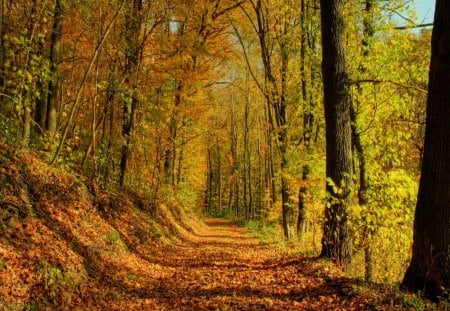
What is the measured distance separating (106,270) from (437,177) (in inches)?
245

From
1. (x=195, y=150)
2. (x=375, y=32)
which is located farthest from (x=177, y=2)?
(x=195, y=150)

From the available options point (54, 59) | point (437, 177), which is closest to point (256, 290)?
point (437, 177)

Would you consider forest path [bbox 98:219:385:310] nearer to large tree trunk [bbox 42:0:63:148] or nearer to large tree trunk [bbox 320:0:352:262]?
large tree trunk [bbox 320:0:352:262]

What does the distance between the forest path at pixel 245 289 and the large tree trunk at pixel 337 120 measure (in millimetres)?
785

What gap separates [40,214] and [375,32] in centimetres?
1006

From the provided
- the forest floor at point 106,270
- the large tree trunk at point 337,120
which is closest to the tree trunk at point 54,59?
the forest floor at point 106,270

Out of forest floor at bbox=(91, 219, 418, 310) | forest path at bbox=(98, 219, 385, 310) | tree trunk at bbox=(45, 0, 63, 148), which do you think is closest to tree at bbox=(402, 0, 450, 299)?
forest floor at bbox=(91, 219, 418, 310)

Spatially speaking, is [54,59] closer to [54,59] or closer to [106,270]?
[54,59]

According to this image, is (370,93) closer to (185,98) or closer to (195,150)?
(185,98)

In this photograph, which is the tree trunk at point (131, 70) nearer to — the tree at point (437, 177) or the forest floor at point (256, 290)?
the forest floor at point (256, 290)

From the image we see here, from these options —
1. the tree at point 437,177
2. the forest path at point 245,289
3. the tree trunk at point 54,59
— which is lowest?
the forest path at point 245,289

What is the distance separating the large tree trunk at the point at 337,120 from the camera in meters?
7.89

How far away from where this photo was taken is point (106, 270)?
766 cm

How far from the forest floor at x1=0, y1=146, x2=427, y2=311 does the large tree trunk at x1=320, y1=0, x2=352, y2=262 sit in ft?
2.15
